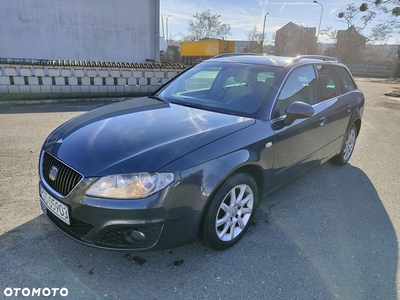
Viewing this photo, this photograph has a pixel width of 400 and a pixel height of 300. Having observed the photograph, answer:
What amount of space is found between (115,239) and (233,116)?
1.53 metres

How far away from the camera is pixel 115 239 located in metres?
2.02

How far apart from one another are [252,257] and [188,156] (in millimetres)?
1106

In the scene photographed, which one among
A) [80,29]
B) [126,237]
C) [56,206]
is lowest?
[126,237]

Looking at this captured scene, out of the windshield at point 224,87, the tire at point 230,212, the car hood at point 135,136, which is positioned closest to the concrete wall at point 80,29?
the windshield at point 224,87

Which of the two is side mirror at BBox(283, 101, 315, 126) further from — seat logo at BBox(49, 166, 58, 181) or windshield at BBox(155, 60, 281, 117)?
seat logo at BBox(49, 166, 58, 181)

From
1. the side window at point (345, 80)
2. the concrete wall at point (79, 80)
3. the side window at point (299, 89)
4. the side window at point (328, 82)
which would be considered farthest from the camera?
the concrete wall at point (79, 80)

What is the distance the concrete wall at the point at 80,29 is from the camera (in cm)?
1141

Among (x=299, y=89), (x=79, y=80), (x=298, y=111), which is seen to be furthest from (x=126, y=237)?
(x=79, y=80)

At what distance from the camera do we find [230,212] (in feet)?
8.15

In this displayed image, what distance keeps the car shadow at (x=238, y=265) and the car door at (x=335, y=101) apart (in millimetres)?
1243

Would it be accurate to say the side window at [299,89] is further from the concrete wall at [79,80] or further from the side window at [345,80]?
the concrete wall at [79,80]

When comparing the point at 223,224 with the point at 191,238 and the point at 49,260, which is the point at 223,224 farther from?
the point at 49,260

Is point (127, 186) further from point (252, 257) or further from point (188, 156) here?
point (252, 257)

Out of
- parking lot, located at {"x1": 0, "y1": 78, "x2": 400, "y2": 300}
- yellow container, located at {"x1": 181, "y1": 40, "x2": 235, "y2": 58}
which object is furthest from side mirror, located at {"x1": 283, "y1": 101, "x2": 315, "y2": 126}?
yellow container, located at {"x1": 181, "y1": 40, "x2": 235, "y2": 58}
